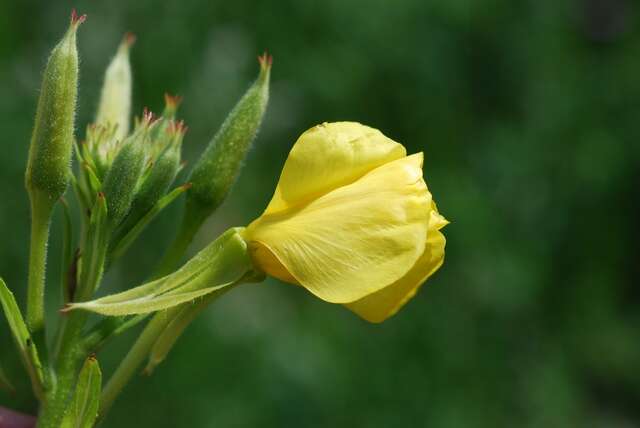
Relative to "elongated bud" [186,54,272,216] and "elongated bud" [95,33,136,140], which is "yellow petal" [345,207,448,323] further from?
"elongated bud" [95,33,136,140]

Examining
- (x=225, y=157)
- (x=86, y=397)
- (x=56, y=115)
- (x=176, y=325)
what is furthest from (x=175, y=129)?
(x=86, y=397)

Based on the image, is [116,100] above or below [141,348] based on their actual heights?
above

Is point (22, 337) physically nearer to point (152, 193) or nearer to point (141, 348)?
point (141, 348)

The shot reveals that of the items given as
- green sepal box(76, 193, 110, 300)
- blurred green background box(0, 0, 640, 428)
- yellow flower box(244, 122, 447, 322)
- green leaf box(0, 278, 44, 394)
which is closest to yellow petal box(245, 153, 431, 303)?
yellow flower box(244, 122, 447, 322)

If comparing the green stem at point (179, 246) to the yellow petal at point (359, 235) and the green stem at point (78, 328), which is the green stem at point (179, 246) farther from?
the yellow petal at point (359, 235)

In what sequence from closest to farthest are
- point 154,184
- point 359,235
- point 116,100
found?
point 359,235 < point 154,184 < point 116,100

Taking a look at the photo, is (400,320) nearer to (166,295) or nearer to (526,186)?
(526,186)

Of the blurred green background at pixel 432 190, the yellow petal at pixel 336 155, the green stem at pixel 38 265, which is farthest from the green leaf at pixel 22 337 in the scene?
the blurred green background at pixel 432 190
